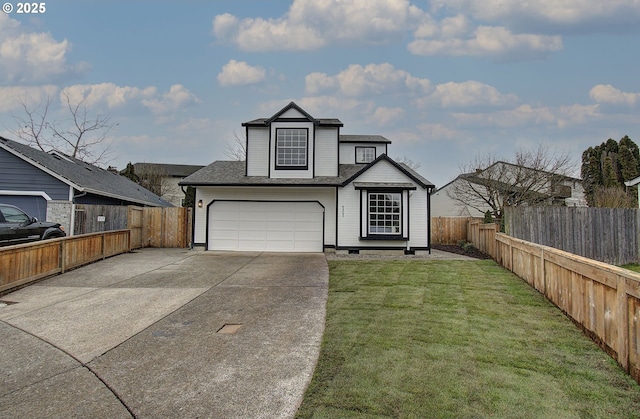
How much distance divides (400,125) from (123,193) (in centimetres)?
1707

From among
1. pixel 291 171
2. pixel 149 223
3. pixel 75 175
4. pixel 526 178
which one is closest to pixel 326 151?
pixel 291 171

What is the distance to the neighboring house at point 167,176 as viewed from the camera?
3828 cm

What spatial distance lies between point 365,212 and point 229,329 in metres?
9.96

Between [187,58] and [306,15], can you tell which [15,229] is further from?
[306,15]

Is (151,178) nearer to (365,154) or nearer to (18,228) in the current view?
(365,154)

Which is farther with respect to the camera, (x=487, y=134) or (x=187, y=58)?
(x=487, y=134)

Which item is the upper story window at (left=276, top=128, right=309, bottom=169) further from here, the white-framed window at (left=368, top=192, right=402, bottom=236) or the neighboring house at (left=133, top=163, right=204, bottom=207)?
the neighboring house at (left=133, top=163, right=204, bottom=207)

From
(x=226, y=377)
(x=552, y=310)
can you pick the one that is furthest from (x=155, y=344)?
(x=552, y=310)

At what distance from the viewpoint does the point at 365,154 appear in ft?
63.2

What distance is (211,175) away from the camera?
16.1m

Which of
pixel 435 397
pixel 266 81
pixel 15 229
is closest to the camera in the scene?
pixel 435 397

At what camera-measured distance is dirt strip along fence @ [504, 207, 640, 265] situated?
37.7ft

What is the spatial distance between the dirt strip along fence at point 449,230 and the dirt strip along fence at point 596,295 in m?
12.4

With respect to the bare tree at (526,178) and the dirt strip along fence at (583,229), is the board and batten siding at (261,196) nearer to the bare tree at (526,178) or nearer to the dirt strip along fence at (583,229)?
the dirt strip along fence at (583,229)
